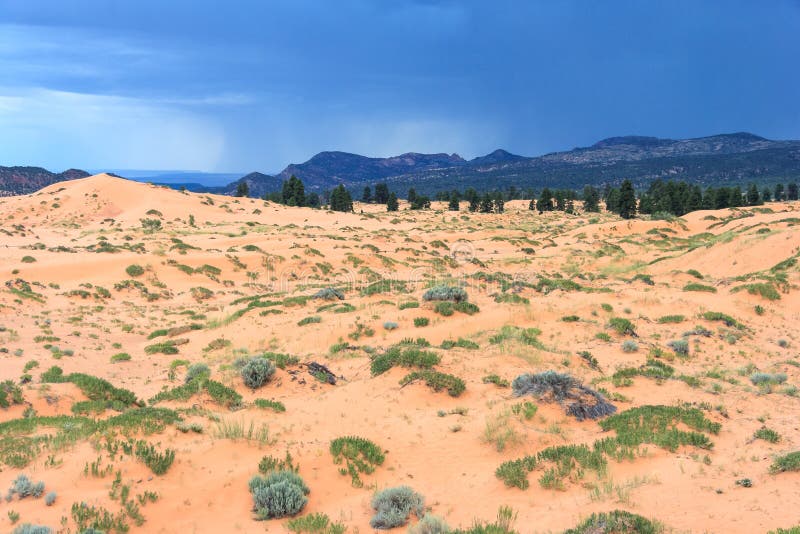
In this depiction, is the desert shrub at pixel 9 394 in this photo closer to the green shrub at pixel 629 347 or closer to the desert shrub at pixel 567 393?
the desert shrub at pixel 567 393

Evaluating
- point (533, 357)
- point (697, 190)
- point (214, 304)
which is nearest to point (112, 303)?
point (214, 304)

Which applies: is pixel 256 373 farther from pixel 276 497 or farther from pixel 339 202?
pixel 339 202

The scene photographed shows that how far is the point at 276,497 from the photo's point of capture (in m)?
6.90

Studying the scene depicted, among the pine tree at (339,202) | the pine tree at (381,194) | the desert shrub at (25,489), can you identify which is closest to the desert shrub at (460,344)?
the desert shrub at (25,489)

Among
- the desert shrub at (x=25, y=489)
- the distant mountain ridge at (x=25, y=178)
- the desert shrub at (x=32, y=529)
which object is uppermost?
the distant mountain ridge at (x=25, y=178)

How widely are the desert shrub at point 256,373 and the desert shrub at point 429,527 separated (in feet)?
25.5

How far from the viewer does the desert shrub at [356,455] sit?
26.9ft

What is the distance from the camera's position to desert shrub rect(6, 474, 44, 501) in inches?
260

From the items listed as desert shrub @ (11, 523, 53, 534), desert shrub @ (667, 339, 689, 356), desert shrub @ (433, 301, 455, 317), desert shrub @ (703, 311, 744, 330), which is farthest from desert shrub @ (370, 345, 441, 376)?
desert shrub @ (703, 311, 744, 330)

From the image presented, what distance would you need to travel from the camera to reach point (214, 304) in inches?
1126

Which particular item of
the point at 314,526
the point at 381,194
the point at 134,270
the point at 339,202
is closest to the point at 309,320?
the point at 314,526

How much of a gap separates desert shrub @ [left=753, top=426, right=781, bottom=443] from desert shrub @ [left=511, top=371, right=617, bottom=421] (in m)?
2.58

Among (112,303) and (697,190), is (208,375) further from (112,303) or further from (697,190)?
(697,190)

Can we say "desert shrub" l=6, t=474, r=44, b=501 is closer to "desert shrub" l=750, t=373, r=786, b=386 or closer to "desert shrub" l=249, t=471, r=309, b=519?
"desert shrub" l=249, t=471, r=309, b=519
